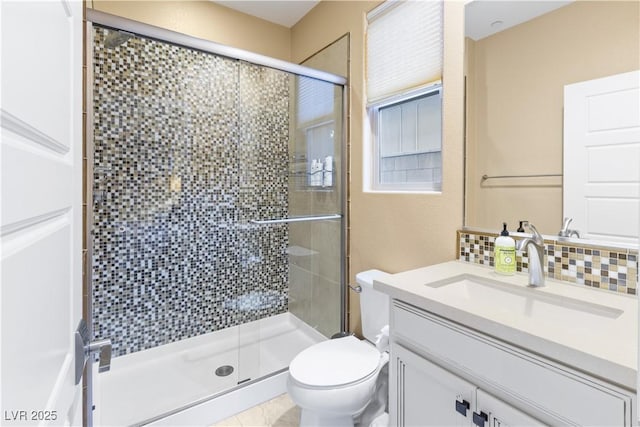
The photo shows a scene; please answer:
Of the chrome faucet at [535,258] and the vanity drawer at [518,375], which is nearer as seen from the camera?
the vanity drawer at [518,375]

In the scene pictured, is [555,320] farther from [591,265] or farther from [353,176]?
[353,176]

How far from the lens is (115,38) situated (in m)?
1.64

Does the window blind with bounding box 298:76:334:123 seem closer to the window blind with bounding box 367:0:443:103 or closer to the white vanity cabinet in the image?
the window blind with bounding box 367:0:443:103

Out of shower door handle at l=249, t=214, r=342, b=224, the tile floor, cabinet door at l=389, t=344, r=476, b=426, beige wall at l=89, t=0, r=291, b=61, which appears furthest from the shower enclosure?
cabinet door at l=389, t=344, r=476, b=426

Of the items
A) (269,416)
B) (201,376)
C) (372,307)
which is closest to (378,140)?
(372,307)

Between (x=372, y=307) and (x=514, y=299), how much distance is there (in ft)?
2.50

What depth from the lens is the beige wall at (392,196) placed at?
4.88 ft

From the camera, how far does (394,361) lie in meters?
1.13

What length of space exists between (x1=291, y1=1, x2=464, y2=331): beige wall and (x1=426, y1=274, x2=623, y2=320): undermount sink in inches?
11.7

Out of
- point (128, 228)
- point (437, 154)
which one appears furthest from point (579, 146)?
point (128, 228)

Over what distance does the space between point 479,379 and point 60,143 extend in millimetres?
1109

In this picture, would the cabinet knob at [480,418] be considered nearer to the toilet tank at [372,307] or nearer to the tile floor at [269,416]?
the toilet tank at [372,307]

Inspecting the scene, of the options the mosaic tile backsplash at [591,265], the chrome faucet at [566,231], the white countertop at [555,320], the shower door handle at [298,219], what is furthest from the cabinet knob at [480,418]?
the shower door handle at [298,219]

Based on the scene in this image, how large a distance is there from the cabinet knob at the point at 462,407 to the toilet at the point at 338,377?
51cm
